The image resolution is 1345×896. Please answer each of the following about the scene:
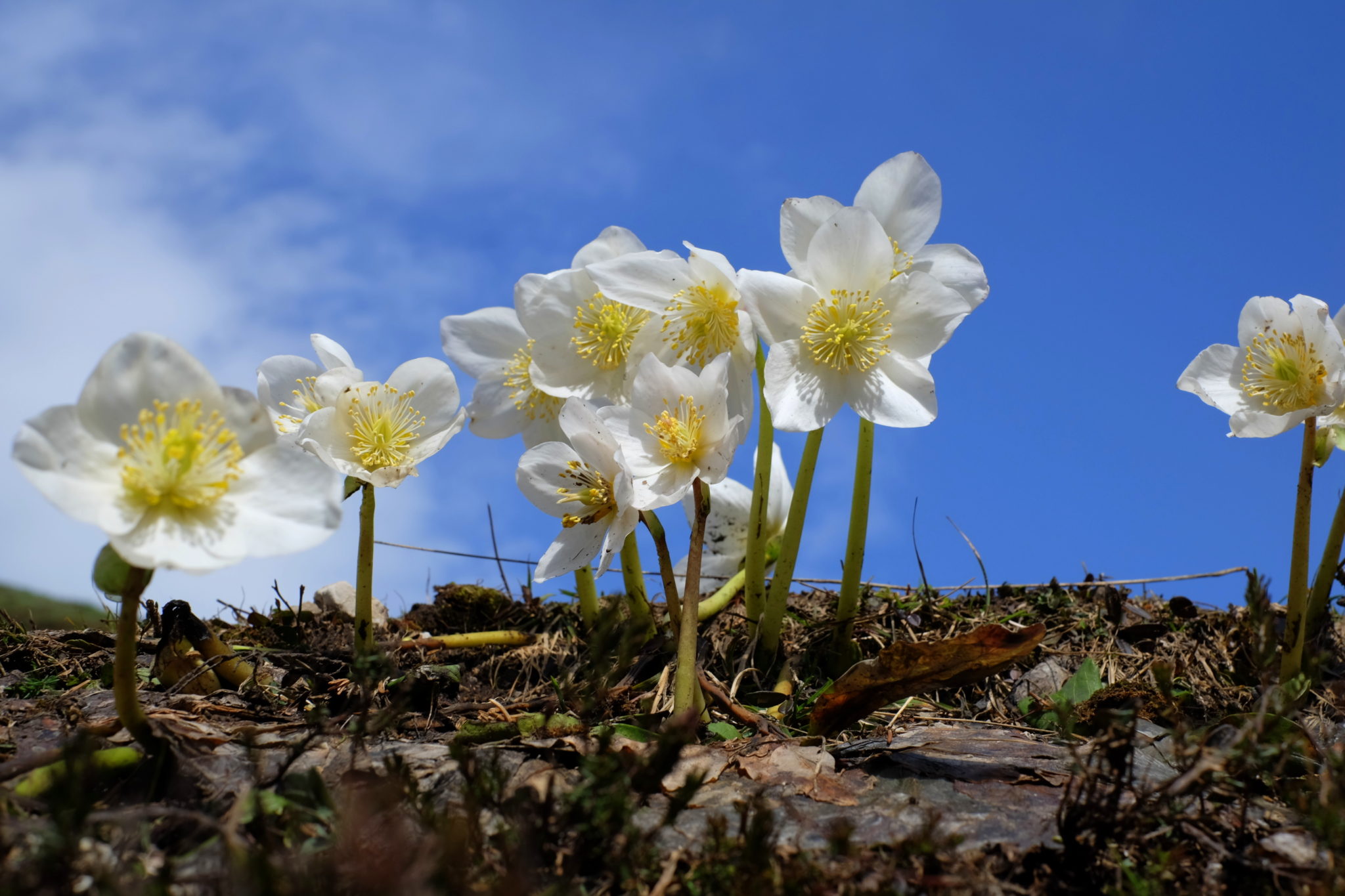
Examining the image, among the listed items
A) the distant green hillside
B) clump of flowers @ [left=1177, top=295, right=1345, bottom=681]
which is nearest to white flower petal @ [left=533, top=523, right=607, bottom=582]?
clump of flowers @ [left=1177, top=295, right=1345, bottom=681]

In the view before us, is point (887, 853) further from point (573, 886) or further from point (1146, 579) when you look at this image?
point (1146, 579)

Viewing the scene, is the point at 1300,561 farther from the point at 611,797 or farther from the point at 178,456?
the point at 178,456

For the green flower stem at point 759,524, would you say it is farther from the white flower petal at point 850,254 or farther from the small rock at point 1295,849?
the small rock at point 1295,849

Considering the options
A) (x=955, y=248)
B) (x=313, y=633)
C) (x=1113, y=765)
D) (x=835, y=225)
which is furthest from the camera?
(x=313, y=633)

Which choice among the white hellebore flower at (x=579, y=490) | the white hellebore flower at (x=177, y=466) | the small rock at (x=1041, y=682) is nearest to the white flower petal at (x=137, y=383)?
the white hellebore flower at (x=177, y=466)

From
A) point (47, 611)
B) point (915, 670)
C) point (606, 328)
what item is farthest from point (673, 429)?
point (47, 611)

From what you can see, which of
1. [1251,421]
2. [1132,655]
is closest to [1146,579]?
[1132,655]
